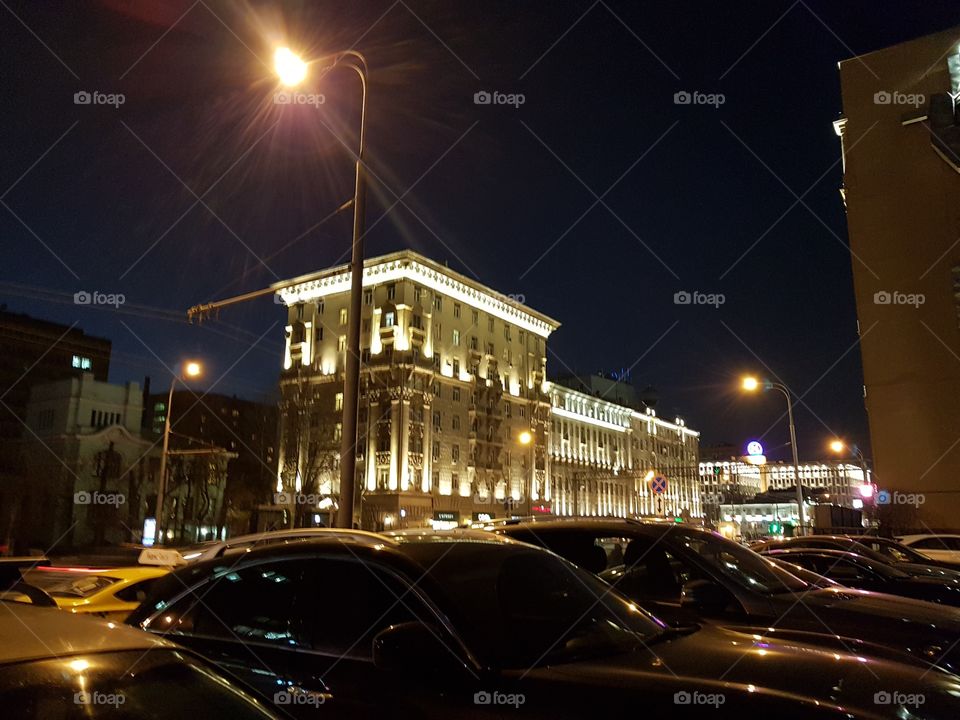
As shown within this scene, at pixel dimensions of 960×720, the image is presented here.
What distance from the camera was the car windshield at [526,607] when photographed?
345 centimetres

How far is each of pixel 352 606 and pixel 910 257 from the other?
40280mm

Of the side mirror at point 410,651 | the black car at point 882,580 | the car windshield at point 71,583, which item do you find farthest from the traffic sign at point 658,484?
the side mirror at point 410,651

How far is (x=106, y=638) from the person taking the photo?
2365 millimetres

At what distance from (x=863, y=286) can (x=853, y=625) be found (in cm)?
3695

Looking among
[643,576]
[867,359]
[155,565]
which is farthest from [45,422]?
[643,576]

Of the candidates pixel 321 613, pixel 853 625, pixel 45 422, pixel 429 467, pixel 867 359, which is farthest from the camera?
pixel 429 467

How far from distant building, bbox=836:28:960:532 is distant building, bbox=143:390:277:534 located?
4475 centimetres

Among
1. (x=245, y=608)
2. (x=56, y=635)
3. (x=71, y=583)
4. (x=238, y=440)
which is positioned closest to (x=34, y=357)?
(x=238, y=440)

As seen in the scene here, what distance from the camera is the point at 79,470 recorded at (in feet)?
176

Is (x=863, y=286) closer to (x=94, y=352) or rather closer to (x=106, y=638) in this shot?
(x=106, y=638)

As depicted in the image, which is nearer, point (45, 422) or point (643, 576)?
point (643, 576)

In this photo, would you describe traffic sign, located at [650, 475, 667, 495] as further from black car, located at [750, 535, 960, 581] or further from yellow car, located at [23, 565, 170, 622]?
yellow car, located at [23, 565, 170, 622]

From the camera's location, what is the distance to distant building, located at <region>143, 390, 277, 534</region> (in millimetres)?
59656

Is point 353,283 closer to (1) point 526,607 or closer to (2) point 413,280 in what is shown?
(1) point 526,607
